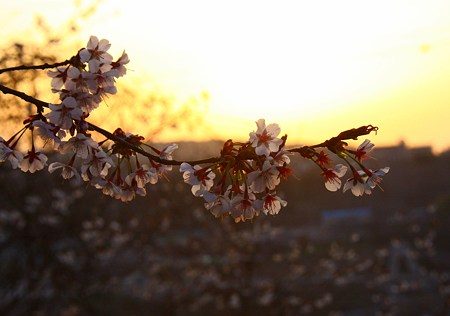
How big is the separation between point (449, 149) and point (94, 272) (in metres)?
27.5

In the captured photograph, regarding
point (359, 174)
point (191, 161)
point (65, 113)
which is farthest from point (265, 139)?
point (65, 113)

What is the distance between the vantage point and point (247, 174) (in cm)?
187

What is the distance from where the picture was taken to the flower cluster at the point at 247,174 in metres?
1.82

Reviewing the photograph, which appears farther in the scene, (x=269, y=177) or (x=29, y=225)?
(x=29, y=225)

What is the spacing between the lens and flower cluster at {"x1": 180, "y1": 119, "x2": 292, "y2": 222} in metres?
1.82

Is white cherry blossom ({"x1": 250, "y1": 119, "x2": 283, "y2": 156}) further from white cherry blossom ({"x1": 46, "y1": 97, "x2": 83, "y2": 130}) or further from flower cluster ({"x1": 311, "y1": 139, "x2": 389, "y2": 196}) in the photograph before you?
white cherry blossom ({"x1": 46, "y1": 97, "x2": 83, "y2": 130})

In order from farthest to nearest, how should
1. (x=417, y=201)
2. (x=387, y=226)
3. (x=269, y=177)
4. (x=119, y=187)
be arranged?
(x=417, y=201) < (x=387, y=226) < (x=119, y=187) < (x=269, y=177)

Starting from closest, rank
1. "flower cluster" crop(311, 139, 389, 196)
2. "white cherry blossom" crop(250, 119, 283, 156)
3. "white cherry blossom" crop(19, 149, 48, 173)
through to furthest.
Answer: "white cherry blossom" crop(250, 119, 283, 156) < "flower cluster" crop(311, 139, 389, 196) < "white cherry blossom" crop(19, 149, 48, 173)

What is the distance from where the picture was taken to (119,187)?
2.06 meters

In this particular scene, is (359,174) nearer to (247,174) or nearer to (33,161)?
(247,174)

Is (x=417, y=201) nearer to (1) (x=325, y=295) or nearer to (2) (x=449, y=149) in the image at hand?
(2) (x=449, y=149)

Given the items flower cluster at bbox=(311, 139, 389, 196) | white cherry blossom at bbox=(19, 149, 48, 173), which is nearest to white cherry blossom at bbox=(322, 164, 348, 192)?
flower cluster at bbox=(311, 139, 389, 196)

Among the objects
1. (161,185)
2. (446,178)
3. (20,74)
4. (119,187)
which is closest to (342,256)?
(161,185)

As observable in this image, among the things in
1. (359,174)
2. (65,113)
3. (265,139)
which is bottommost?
(359,174)
